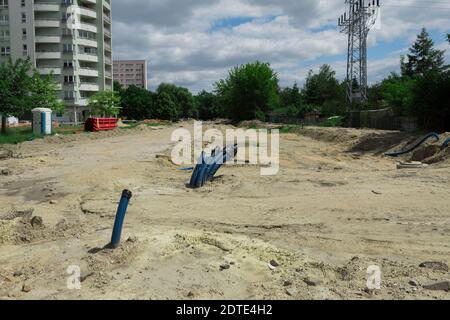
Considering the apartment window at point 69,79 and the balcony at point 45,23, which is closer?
the balcony at point 45,23

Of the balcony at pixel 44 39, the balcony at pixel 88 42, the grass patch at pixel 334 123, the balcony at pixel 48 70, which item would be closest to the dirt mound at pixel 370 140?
the grass patch at pixel 334 123

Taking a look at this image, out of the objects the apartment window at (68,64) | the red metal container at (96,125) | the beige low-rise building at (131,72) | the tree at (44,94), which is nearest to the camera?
the tree at (44,94)

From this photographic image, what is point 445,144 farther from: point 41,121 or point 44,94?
point 44,94

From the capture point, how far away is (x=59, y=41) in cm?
8119

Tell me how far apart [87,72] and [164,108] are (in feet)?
91.0

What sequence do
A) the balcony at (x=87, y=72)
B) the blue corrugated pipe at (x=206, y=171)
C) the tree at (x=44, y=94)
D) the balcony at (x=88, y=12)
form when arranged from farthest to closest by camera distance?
the balcony at (x=87, y=72)
the balcony at (x=88, y=12)
the tree at (x=44, y=94)
the blue corrugated pipe at (x=206, y=171)

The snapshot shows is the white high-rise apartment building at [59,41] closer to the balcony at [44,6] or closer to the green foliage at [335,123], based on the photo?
the balcony at [44,6]

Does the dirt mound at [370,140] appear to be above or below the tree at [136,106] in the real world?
below

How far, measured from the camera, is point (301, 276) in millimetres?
5551

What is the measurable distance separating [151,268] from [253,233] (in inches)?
91.5

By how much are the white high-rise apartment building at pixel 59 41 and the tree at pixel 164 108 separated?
2482cm

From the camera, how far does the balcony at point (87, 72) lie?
3288 inches
